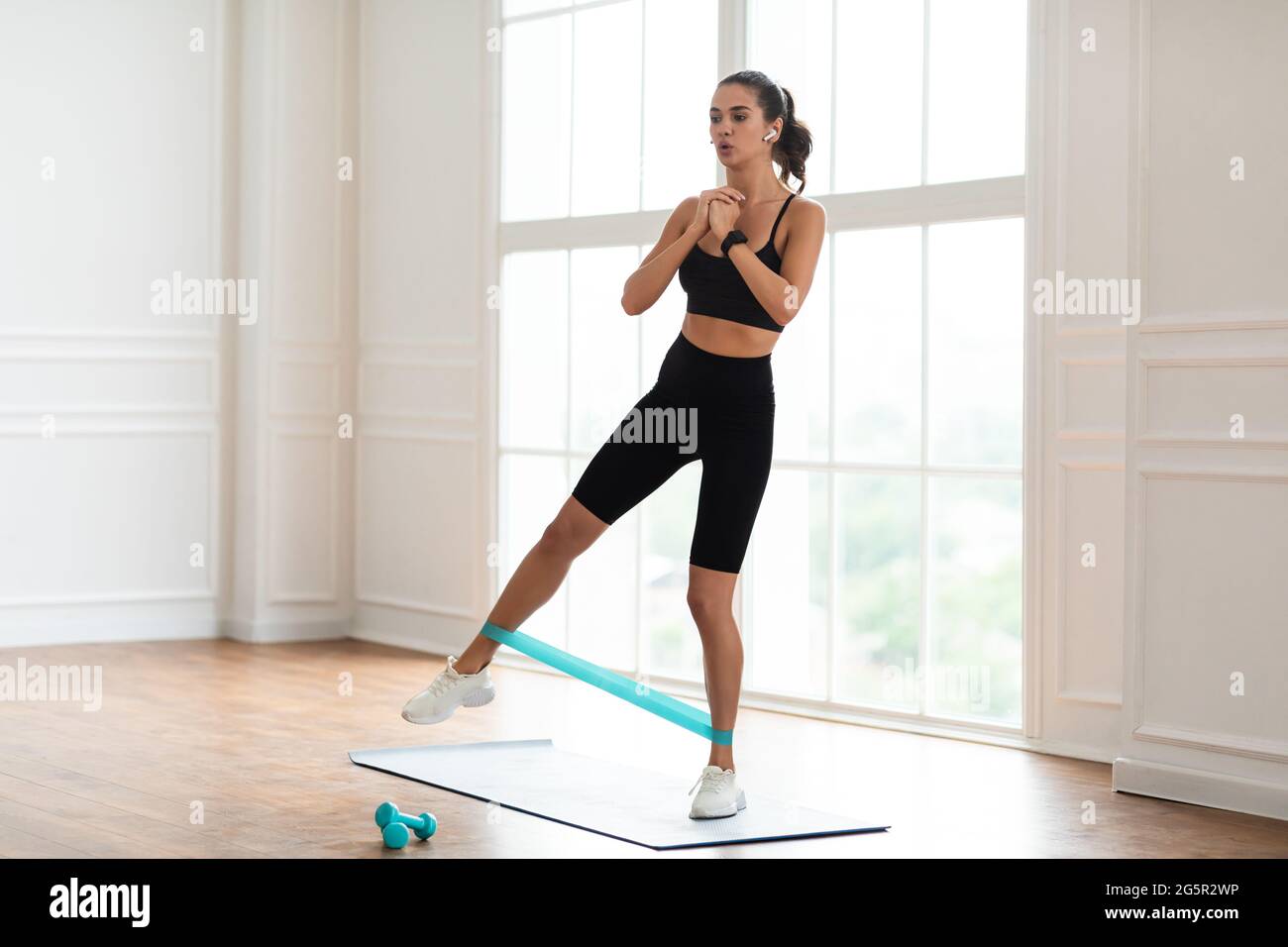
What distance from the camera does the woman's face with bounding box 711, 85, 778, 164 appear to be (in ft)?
11.5

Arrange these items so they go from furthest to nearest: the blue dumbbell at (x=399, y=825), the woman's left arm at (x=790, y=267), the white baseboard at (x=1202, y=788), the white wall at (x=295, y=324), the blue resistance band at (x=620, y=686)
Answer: the white wall at (x=295, y=324), the white baseboard at (x=1202, y=788), the blue resistance band at (x=620, y=686), the woman's left arm at (x=790, y=267), the blue dumbbell at (x=399, y=825)

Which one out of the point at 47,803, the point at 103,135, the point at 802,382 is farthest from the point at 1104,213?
the point at 103,135

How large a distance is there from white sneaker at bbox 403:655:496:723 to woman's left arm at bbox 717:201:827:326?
1.00 m

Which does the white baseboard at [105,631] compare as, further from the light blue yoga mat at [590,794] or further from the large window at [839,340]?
the light blue yoga mat at [590,794]

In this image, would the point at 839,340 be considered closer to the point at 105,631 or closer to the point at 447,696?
Answer: the point at 447,696

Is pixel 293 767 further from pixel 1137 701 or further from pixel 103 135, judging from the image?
pixel 103 135

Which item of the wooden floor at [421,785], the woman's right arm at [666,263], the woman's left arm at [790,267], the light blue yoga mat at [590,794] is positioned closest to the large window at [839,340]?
the wooden floor at [421,785]

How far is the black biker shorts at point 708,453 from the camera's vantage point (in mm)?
3537

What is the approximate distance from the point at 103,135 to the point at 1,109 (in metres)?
0.37

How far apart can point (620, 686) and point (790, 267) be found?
0.98 meters

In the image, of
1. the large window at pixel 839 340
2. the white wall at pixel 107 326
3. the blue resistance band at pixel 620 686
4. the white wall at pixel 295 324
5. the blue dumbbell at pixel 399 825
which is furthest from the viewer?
the white wall at pixel 295 324

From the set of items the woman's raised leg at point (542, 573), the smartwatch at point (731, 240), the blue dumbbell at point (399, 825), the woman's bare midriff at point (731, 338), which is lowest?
the blue dumbbell at point (399, 825)

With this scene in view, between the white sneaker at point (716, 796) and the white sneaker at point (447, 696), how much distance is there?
0.50 metres

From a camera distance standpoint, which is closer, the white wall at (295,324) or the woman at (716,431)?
the woman at (716,431)
